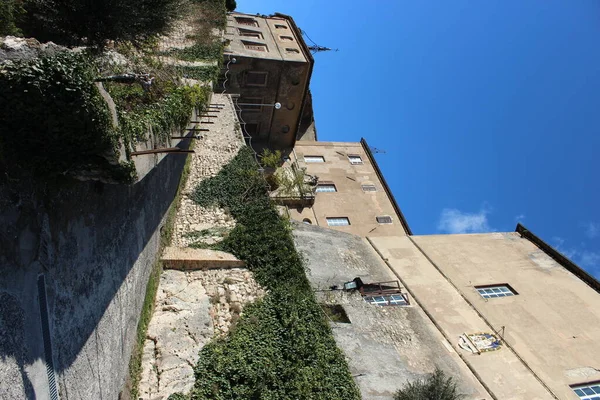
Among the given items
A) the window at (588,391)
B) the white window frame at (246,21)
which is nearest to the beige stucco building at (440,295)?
the window at (588,391)

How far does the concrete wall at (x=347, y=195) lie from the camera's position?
71.9 feet

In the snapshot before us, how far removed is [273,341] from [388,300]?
4.56 meters

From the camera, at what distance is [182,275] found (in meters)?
11.5

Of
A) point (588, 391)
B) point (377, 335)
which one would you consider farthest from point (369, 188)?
point (588, 391)

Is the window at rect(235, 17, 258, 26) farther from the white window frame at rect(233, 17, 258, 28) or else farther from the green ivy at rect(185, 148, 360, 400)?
the green ivy at rect(185, 148, 360, 400)

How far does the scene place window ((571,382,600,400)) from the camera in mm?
12008

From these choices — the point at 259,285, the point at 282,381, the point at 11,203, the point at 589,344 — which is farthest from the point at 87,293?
the point at 589,344

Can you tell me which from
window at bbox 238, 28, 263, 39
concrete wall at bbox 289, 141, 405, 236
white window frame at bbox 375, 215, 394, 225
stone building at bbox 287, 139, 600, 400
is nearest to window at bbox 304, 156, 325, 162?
concrete wall at bbox 289, 141, 405, 236

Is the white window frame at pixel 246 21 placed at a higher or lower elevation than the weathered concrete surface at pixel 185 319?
higher

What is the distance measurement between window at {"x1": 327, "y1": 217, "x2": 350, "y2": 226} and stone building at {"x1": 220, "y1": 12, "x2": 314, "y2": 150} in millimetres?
5984

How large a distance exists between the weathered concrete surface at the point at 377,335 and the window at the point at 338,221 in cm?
675

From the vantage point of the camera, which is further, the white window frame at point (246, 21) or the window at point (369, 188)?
the white window frame at point (246, 21)

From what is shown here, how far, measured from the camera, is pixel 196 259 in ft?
38.5

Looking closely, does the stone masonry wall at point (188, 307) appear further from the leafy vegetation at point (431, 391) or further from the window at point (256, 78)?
the window at point (256, 78)
